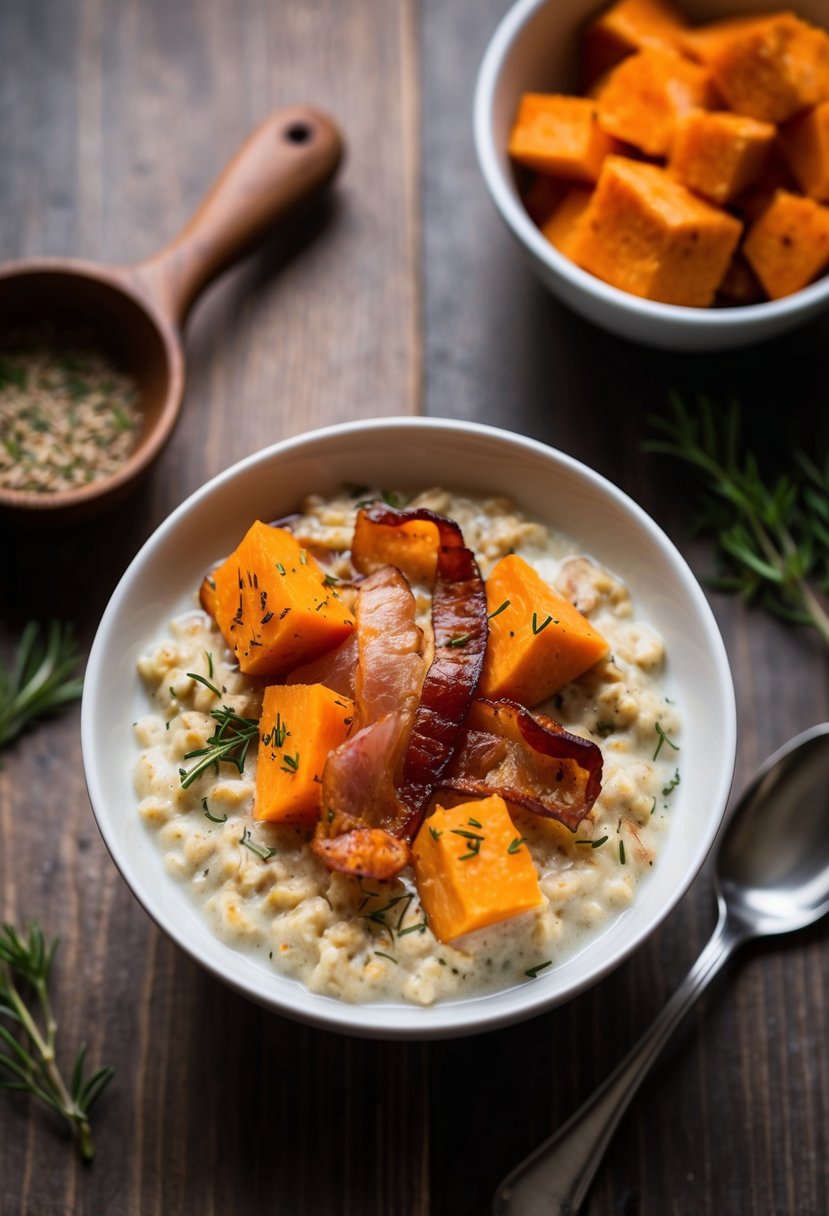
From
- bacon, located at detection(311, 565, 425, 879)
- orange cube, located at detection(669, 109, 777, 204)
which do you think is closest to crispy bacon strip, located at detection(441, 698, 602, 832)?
bacon, located at detection(311, 565, 425, 879)

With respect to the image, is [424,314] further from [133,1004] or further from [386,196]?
[133,1004]

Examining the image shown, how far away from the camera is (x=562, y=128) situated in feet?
11.0

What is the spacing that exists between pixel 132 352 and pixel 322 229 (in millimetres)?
728

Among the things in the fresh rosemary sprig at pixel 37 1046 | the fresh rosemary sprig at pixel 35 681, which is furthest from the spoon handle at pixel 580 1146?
the fresh rosemary sprig at pixel 35 681

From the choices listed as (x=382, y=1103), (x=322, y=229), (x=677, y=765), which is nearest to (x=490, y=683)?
(x=677, y=765)

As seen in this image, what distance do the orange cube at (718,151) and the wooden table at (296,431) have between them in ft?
1.87

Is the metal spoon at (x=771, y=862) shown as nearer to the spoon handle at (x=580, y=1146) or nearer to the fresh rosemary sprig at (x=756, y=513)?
the spoon handle at (x=580, y=1146)

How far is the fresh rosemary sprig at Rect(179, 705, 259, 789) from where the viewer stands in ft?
8.63

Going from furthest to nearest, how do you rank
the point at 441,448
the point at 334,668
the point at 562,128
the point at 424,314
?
the point at 424,314
the point at 562,128
the point at 441,448
the point at 334,668

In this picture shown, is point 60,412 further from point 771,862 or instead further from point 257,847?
point 771,862

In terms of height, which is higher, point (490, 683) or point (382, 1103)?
point (490, 683)

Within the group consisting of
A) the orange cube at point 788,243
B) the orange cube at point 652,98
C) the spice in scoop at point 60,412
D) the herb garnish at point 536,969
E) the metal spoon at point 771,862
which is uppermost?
the orange cube at point 652,98

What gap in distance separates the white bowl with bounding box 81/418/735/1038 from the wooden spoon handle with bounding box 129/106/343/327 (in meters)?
0.80

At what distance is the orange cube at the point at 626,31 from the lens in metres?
3.40
